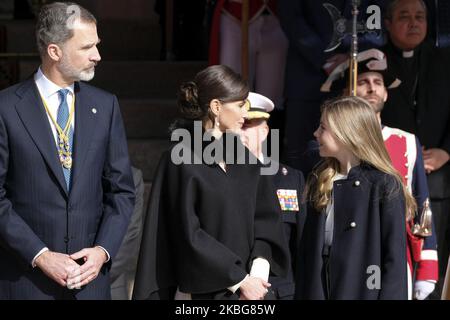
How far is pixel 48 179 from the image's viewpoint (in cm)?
500

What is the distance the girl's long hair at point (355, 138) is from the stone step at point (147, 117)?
9.50 ft

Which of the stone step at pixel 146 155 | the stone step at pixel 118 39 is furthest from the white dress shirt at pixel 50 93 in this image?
the stone step at pixel 118 39

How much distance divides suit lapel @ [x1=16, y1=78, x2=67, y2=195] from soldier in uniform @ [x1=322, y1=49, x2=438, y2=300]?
6.20ft

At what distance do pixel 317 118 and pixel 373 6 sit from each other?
76cm

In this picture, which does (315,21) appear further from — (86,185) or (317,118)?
(86,185)

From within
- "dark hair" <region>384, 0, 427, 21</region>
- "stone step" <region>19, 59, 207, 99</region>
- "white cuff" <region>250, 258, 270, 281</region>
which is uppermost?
"dark hair" <region>384, 0, 427, 21</region>

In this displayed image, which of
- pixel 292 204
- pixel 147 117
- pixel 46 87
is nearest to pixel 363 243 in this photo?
pixel 292 204

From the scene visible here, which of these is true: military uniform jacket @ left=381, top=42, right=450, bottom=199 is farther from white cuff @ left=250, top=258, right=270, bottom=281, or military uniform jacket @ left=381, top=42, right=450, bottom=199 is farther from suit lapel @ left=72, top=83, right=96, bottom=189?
suit lapel @ left=72, top=83, right=96, bottom=189

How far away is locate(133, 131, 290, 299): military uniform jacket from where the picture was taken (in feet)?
16.9

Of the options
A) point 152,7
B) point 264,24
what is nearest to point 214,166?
point 264,24

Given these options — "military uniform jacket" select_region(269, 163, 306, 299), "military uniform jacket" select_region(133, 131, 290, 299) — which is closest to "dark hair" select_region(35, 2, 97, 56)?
"military uniform jacket" select_region(133, 131, 290, 299)

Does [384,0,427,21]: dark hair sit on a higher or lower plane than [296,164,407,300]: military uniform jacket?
higher

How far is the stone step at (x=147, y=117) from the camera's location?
8.19 m

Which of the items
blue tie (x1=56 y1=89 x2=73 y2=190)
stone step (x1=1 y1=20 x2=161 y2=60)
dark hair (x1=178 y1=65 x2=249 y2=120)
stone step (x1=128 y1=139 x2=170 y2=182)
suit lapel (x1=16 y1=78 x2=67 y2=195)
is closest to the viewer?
suit lapel (x1=16 y1=78 x2=67 y2=195)
